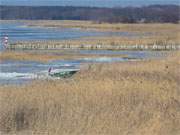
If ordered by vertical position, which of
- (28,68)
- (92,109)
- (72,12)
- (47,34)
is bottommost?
(72,12)

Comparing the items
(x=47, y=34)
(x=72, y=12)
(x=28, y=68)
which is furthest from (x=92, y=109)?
(x=72, y=12)

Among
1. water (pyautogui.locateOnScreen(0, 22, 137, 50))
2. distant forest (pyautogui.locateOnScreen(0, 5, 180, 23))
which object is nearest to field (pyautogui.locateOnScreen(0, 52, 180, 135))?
water (pyautogui.locateOnScreen(0, 22, 137, 50))

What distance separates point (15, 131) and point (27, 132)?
0.22 m

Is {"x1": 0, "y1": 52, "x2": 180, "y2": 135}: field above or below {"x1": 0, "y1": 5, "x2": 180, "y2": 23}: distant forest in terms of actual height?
above

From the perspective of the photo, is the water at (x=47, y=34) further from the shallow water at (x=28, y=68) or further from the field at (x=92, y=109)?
the field at (x=92, y=109)

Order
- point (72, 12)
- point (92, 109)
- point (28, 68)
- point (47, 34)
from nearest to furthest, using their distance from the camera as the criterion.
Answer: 1. point (92, 109)
2. point (28, 68)
3. point (47, 34)
4. point (72, 12)

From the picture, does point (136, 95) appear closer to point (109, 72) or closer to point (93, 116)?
point (93, 116)

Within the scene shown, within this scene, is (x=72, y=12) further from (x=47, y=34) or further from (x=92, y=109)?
(x=92, y=109)

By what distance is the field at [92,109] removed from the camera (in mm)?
12281

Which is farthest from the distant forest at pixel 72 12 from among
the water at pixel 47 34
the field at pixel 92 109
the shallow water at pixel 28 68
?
the field at pixel 92 109

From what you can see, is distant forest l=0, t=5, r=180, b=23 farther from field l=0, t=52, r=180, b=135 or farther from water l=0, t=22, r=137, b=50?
field l=0, t=52, r=180, b=135

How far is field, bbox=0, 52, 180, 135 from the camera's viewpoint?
40.3 ft

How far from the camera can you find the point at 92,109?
13383 mm

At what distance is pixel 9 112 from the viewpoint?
1277 centimetres
